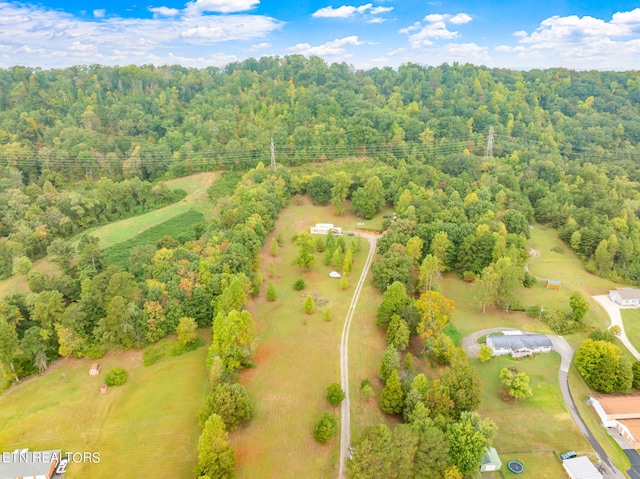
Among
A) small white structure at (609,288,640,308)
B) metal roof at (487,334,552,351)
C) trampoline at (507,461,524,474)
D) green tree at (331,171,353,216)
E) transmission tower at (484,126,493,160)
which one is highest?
transmission tower at (484,126,493,160)

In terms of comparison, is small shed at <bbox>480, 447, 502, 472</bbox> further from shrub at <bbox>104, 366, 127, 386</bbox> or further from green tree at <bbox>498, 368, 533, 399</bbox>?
shrub at <bbox>104, 366, 127, 386</bbox>

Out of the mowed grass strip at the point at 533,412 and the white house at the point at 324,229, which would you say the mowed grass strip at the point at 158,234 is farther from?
the mowed grass strip at the point at 533,412

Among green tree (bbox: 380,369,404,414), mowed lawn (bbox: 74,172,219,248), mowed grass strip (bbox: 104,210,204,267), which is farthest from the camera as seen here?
mowed lawn (bbox: 74,172,219,248)

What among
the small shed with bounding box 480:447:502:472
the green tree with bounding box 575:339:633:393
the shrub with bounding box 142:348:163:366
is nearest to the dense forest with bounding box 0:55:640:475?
the shrub with bounding box 142:348:163:366

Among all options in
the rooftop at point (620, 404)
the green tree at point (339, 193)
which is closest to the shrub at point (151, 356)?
the rooftop at point (620, 404)

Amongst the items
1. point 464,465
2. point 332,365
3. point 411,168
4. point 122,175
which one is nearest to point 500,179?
point 411,168

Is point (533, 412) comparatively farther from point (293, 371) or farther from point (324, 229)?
point (324, 229)

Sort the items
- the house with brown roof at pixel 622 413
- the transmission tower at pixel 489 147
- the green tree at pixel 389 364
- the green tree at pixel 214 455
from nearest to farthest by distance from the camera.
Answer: the green tree at pixel 214 455, the house with brown roof at pixel 622 413, the green tree at pixel 389 364, the transmission tower at pixel 489 147

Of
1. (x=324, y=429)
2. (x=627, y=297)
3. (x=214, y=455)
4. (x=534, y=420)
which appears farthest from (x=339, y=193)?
(x=214, y=455)
